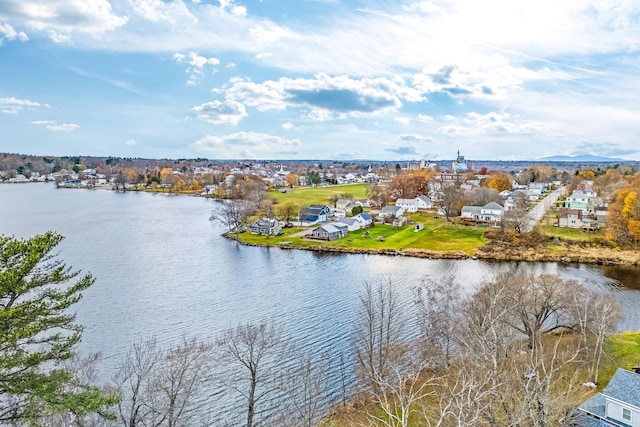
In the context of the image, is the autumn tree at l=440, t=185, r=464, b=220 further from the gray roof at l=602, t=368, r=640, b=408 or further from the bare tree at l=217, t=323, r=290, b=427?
the gray roof at l=602, t=368, r=640, b=408

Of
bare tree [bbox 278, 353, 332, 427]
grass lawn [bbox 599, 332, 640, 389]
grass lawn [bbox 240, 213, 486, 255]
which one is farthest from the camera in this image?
grass lawn [bbox 240, 213, 486, 255]

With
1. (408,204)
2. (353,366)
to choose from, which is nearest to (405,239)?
(408,204)

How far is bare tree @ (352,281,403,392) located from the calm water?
130cm

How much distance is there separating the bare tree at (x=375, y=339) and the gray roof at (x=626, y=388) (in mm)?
6566

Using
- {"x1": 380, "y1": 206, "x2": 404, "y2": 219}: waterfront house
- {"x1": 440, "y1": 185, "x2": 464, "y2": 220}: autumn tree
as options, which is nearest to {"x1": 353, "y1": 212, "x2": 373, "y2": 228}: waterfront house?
{"x1": 380, "y1": 206, "x2": 404, "y2": 219}: waterfront house

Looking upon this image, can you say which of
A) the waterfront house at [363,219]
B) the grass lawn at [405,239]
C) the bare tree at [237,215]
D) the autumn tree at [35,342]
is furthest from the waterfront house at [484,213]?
the autumn tree at [35,342]

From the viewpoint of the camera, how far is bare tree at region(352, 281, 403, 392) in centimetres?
1538

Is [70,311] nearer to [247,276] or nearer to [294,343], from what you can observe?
[247,276]

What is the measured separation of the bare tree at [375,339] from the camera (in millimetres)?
15375

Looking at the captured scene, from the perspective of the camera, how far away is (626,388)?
1236 cm

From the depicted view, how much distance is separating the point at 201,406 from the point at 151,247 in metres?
27.8

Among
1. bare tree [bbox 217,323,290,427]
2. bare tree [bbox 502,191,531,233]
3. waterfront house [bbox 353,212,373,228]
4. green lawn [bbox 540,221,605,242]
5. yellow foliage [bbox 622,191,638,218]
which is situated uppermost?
yellow foliage [bbox 622,191,638,218]

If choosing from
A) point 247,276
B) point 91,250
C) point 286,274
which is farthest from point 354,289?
point 91,250

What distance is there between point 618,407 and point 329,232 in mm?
33894
